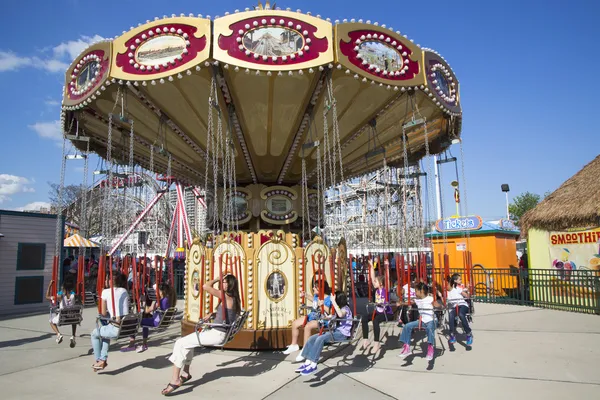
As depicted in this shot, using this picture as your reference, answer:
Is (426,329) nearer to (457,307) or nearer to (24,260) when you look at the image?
(457,307)

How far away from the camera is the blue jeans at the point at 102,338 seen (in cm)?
541

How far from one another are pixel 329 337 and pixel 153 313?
133 inches

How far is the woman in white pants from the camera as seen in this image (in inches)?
187

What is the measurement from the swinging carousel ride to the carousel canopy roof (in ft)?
0.07

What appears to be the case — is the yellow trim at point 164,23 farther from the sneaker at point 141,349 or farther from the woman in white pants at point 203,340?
the sneaker at point 141,349

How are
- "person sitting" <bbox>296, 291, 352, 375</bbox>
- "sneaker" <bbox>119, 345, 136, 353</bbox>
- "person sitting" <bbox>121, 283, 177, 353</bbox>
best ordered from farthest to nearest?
"sneaker" <bbox>119, 345, 136, 353</bbox>
"person sitting" <bbox>121, 283, 177, 353</bbox>
"person sitting" <bbox>296, 291, 352, 375</bbox>

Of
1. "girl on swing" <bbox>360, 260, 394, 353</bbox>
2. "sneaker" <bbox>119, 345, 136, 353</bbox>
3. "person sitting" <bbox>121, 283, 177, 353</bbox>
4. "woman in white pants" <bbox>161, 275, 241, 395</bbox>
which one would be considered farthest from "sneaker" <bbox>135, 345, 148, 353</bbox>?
"girl on swing" <bbox>360, 260, 394, 353</bbox>

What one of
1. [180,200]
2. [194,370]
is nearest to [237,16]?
[194,370]

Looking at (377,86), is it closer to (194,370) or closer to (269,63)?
(269,63)

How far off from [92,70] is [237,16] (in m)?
2.82

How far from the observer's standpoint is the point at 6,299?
11578 mm

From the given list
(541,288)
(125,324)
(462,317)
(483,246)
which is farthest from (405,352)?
(483,246)

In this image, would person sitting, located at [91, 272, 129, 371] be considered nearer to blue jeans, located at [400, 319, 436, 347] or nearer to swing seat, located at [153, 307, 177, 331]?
swing seat, located at [153, 307, 177, 331]

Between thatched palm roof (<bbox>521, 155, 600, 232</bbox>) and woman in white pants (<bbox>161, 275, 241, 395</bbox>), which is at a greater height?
thatched palm roof (<bbox>521, 155, 600, 232</bbox>)
